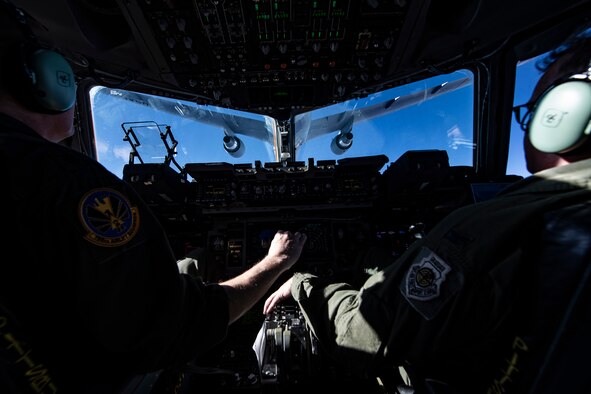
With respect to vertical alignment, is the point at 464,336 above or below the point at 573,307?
below

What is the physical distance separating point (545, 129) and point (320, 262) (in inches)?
71.4

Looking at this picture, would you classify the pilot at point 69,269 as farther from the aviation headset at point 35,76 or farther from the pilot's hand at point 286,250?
the pilot's hand at point 286,250

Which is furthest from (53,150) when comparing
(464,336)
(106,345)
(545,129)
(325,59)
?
(325,59)

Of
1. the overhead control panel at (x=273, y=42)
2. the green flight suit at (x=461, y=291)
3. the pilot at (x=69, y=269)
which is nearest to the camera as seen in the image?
the pilot at (x=69, y=269)

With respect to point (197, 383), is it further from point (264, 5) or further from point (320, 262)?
point (264, 5)

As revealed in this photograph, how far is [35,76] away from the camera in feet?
1.88

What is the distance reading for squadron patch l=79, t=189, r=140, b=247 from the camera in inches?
20.3

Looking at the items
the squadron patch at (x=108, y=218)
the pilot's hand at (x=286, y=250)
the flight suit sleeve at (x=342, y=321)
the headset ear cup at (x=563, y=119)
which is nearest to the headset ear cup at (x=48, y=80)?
the squadron patch at (x=108, y=218)

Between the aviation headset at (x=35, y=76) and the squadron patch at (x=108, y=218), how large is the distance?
0.34 meters

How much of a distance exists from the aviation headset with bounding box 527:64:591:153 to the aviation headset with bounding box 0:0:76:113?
1430 mm

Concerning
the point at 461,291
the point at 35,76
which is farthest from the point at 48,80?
the point at 461,291

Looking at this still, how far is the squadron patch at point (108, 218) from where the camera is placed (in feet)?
1.69

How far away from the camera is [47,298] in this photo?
465 mm

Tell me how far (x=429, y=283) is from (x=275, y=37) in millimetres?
1885
